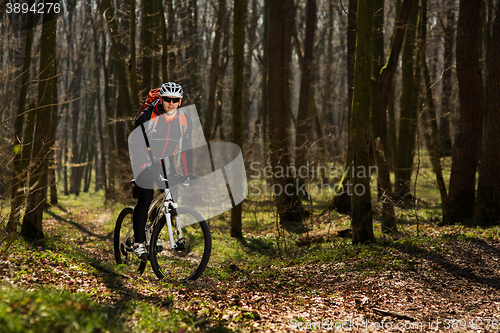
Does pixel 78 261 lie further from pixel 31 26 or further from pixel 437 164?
pixel 437 164

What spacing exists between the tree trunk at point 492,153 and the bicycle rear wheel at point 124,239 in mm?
7992

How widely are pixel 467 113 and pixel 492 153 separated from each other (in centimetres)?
123

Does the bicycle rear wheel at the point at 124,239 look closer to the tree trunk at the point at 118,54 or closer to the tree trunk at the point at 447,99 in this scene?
the tree trunk at the point at 118,54

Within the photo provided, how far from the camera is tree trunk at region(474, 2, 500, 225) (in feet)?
28.8

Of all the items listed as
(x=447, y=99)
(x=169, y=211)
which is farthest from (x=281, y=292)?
(x=447, y=99)

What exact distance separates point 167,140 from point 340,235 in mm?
5737

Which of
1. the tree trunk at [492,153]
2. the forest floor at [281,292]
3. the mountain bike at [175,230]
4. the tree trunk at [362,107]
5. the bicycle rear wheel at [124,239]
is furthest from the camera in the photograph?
the tree trunk at [492,153]

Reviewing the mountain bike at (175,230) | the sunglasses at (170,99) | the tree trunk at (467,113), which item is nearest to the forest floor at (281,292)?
the mountain bike at (175,230)

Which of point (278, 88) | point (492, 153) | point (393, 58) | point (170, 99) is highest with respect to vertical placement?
point (393, 58)

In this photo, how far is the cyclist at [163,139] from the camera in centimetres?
506

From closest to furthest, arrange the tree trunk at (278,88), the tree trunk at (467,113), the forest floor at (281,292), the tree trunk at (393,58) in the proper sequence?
the forest floor at (281,292), the tree trunk at (467,113), the tree trunk at (393,58), the tree trunk at (278,88)

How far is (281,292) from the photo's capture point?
5.36m

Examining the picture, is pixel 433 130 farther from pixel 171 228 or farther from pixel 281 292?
pixel 171 228

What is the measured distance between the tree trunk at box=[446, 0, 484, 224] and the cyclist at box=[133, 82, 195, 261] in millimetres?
7632
